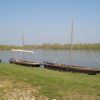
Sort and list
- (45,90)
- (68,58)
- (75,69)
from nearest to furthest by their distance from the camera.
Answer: (45,90), (75,69), (68,58)

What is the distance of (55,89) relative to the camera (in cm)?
1386

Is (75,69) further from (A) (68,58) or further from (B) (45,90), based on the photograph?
(A) (68,58)

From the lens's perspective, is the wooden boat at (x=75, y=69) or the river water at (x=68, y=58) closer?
the wooden boat at (x=75, y=69)

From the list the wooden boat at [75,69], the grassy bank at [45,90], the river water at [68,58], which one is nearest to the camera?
the grassy bank at [45,90]

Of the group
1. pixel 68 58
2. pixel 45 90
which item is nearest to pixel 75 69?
pixel 45 90

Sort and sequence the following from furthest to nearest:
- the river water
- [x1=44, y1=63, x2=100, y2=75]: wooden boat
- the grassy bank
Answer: the river water, [x1=44, y1=63, x2=100, y2=75]: wooden boat, the grassy bank

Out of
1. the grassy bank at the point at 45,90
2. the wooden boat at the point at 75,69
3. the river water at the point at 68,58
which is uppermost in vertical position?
the grassy bank at the point at 45,90

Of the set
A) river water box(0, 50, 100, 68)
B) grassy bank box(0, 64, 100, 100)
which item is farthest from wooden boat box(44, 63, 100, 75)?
grassy bank box(0, 64, 100, 100)

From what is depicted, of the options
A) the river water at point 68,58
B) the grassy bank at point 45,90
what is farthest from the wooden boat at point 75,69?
the grassy bank at point 45,90

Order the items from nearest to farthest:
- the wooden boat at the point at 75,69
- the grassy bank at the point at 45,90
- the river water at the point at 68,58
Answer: the grassy bank at the point at 45,90
the wooden boat at the point at 75,69
the river water at the point at 68,58

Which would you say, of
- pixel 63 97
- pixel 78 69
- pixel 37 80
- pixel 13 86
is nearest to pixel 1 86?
pixel 13 86

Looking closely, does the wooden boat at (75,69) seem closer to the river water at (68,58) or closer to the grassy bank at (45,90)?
the river water at (68,58)

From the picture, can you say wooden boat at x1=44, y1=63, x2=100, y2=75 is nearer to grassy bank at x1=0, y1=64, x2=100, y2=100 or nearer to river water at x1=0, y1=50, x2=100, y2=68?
river water at x1=0, y1=50, x2=100, y2=68

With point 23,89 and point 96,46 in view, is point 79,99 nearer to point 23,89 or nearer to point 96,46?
point 23,89
